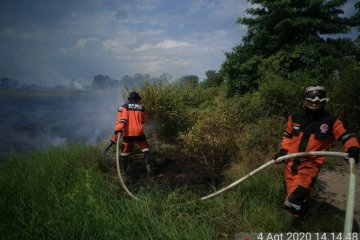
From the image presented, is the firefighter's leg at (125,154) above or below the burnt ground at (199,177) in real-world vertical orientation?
above

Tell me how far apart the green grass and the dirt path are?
1.79 ft

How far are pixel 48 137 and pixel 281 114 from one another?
1610 centimetres

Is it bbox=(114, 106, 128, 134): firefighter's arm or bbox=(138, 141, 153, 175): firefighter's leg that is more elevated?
bbox=(114, 106, 128, 134): firefighter's arm

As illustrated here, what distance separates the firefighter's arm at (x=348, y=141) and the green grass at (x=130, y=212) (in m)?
1.21

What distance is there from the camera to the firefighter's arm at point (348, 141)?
3.36 m

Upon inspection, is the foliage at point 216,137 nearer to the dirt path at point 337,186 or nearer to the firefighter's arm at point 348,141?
the dirt path at point 337,186

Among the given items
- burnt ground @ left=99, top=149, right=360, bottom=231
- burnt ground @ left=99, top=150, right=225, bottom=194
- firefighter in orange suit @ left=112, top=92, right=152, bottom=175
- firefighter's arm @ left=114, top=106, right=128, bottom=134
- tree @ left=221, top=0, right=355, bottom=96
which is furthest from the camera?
tree @ left=221, top=0, right=355, bottom=96

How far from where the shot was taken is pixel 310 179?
3789mm

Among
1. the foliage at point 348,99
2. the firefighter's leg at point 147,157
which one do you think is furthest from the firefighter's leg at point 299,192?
the foliage at point 348,99

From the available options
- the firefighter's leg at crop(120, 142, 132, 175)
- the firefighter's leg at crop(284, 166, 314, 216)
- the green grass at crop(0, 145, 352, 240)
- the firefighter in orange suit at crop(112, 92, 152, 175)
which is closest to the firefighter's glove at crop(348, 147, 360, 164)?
the firefighter's leg at crop(284, 166, 314, 216)

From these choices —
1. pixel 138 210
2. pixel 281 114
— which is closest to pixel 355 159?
pixel 138 210

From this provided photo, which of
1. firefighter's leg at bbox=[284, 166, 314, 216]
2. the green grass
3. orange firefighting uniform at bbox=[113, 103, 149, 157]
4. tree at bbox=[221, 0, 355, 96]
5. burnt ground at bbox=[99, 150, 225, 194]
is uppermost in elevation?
tree at bbox=[221, 0, 355, 96]

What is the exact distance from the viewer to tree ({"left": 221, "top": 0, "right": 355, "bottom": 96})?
14953mm

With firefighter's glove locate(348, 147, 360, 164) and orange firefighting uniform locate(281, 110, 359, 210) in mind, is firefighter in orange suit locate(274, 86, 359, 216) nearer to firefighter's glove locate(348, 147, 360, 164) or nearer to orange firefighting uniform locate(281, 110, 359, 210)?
orange firefighting uniform locate(281, 110, 359, 210)
